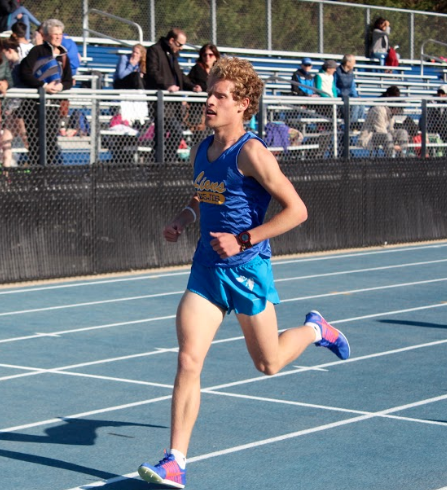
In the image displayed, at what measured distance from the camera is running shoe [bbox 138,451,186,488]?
521 centimetres

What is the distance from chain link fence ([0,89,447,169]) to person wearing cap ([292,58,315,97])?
1448mm

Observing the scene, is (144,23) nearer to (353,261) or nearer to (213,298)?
(353,261)

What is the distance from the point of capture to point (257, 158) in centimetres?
549

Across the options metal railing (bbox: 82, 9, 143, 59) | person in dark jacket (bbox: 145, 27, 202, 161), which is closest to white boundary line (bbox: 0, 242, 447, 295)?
person in dark jacket (bbox: 145, 27, 202, 161)

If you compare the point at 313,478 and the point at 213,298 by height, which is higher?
the point at 213,298

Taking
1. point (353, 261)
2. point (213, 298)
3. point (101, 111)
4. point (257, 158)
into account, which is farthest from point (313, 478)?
point (353, 261)

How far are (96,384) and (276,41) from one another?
1791 cm

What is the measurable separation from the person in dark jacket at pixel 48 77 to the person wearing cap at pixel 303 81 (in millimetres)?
5828

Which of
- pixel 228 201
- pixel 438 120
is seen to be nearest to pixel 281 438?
pixel 228 201

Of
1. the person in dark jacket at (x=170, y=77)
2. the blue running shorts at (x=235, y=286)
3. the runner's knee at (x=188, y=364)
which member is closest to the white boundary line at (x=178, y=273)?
the person in dark jacket at (x=170, y=77)

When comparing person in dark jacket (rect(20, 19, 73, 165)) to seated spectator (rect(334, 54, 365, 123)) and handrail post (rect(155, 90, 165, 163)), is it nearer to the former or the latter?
Answer: handrail post (rect(155, 90, 165, 163))

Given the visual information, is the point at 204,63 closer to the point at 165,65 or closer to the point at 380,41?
the point at 165,65

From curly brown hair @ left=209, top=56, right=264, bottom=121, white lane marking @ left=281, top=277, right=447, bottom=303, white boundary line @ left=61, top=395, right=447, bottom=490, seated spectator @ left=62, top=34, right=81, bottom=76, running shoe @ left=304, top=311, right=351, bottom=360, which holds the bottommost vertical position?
white lane marking @ left=281, top=277, right=447, bottom=303

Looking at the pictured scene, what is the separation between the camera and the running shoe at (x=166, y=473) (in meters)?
5.21
